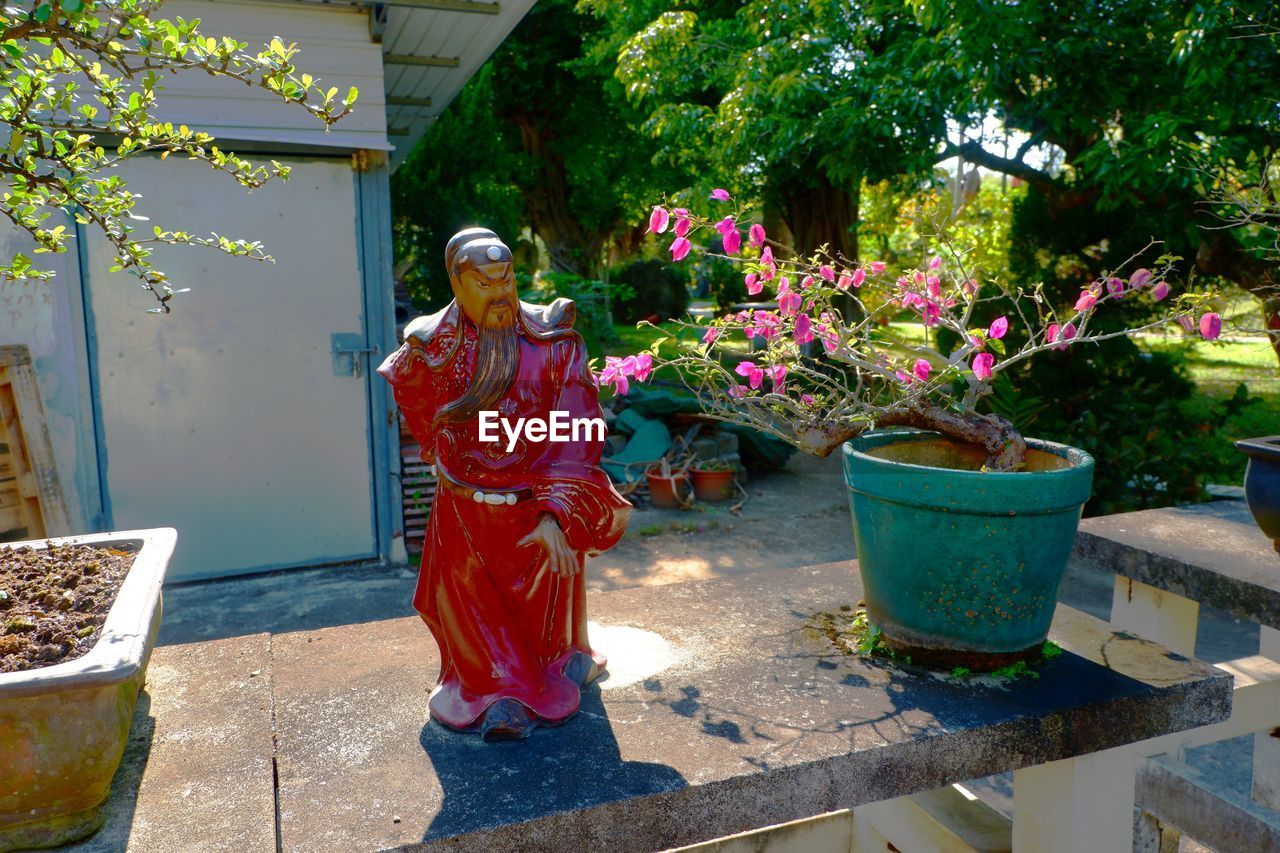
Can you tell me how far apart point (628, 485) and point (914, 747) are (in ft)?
18.5

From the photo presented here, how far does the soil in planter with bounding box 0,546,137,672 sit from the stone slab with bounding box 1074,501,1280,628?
8.89ft

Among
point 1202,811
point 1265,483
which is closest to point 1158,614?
point 1265,483

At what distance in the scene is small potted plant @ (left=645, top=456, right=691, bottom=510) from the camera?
24.2ft

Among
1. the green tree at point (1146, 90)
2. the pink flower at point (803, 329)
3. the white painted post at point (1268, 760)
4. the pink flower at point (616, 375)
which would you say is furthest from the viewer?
the green tree at point (1146, 90)

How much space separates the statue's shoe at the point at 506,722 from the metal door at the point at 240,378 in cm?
380

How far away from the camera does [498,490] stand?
189cm

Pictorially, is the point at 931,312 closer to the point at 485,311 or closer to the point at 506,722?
the point at 485,311

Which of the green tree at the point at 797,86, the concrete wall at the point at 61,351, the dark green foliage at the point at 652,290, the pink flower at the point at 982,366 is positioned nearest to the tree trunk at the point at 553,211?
the dark green foliage at the point at 652,290

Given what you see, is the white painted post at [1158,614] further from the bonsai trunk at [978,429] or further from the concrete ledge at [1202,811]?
the bonsai trunk at [978,429]

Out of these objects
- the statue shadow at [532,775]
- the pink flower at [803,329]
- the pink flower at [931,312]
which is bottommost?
the statue shadow at [532,775]

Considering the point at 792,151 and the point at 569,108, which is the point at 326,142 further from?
the point at 569,108

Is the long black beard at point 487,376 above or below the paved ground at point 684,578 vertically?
above

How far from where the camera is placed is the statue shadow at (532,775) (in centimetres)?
160

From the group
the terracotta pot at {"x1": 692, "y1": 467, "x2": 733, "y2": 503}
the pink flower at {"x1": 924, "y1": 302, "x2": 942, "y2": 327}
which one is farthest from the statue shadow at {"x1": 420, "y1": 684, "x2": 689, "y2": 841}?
the terracotta pot at {"x1": 692, "y1": 467, "x2": 733, "y2": 503}
